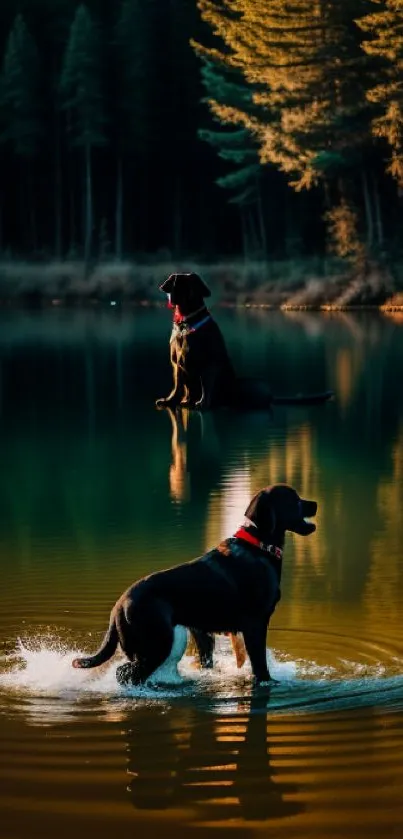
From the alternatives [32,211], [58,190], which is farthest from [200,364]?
[32,211]

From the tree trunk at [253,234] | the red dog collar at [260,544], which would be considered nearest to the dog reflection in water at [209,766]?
the red dog collar at [260,544]

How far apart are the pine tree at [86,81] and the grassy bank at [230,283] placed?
1232 centimetres

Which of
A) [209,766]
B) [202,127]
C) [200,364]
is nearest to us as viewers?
[209,766]

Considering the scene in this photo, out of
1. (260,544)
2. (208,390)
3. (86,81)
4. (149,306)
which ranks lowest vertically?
(149,306)

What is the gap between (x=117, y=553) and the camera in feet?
39.5

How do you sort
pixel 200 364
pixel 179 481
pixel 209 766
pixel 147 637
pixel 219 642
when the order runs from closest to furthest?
pixel 209 766 → pixel 147 637 → pixel 219 642 → pixel 179 481 → pixel 200 364

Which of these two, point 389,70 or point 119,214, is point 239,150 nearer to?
point 119,214

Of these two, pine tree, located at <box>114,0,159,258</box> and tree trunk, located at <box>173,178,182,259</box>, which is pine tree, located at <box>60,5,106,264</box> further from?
tree trunk, located at <box>173,178,182,259</box>

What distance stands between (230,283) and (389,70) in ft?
31.2

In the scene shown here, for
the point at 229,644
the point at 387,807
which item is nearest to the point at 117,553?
the point at 229,644

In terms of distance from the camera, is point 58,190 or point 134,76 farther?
point 58,190

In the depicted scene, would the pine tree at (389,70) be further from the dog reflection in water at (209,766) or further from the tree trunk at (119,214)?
the dog reflection in water at (209,766)

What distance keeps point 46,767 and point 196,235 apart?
309 ft

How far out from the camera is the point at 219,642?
31.5 feet
